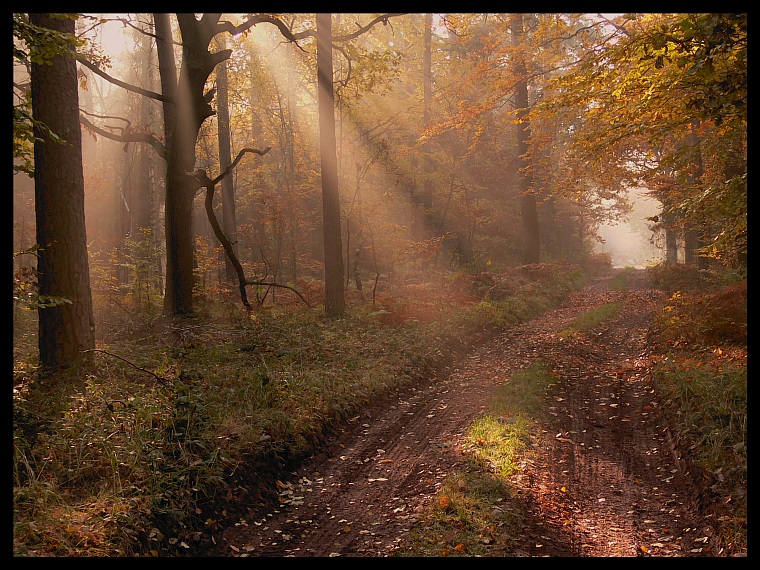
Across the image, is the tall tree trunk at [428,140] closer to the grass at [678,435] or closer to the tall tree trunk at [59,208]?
the grass at [678,435]

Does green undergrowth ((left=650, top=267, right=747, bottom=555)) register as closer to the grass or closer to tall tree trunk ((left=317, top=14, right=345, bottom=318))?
the grass

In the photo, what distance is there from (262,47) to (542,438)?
2188 centimetres

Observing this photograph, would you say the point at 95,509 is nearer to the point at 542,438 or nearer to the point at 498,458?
the point at 498,458

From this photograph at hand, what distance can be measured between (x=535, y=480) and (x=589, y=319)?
31.2ft

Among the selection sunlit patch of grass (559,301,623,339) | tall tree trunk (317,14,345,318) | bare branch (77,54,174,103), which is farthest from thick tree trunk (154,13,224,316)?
sunlit patch of grass (559,301,623,339)

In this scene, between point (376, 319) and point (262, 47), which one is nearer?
point (376, 319)

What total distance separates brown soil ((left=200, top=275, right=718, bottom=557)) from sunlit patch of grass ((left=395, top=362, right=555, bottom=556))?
13 cm

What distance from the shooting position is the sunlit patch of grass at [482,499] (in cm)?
436

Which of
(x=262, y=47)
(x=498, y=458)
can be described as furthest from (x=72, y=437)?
(x=262, y=47)

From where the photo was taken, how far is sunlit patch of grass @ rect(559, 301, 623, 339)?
40.8ft

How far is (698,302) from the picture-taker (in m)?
10.9

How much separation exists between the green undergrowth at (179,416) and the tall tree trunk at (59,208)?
18.9 inches
